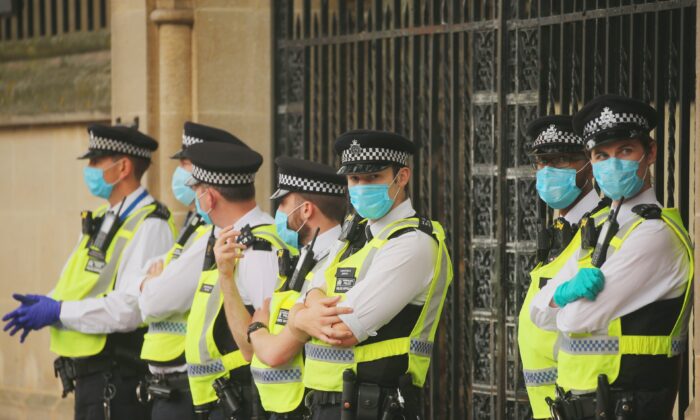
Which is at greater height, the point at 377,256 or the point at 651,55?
the point at 651,55

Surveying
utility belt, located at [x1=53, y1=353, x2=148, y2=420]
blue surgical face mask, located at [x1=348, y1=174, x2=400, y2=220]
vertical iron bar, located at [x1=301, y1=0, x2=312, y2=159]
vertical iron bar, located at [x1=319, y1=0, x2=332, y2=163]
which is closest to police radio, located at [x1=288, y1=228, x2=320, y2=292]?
blue surgical face mask, located at [x1=348, y1=174, x2=400, y2=220]

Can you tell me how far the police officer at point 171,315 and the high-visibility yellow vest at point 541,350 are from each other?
1958 mm

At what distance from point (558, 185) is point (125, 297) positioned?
2.92 meters

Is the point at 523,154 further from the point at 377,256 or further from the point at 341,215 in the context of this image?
the point at 377,256

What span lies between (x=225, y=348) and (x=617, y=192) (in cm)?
228

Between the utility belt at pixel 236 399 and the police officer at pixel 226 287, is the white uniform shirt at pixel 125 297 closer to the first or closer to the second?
the police officer at pixel 226 287

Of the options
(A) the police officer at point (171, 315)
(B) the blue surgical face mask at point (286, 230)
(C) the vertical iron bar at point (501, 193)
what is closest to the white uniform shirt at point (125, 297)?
(A) the police officer at point (171, 315)

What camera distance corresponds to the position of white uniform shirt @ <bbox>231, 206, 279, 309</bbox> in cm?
737

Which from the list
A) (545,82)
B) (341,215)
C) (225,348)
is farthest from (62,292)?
(545,82)

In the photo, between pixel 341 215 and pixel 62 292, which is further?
pixel 62 292

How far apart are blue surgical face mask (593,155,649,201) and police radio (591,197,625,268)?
0.04 meters

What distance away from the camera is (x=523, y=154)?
8203 mm

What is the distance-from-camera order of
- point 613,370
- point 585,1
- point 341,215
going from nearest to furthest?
point 613,370
point 341,215
point 585,1

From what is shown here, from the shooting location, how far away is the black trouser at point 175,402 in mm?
8055
